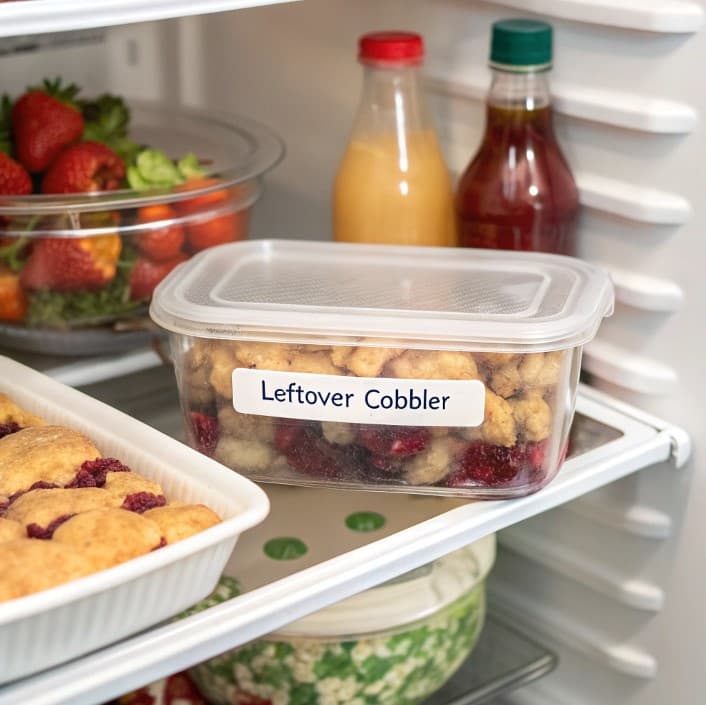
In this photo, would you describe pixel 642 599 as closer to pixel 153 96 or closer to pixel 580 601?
pixel 580 601

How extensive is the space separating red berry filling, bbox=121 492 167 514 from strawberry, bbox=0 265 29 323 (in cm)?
34

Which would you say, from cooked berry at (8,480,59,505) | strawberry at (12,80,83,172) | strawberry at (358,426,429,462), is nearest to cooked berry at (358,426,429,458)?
strawberry at (358,426,429,462)

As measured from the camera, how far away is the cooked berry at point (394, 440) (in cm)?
80

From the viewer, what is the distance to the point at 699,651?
1.03 m

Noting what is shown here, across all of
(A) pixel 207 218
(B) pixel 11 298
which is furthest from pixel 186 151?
(B) pixel 11 298

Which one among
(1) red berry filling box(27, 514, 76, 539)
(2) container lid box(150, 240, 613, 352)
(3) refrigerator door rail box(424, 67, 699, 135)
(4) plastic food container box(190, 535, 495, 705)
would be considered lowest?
(4) plastic food container box(190, 535, 495, 705)

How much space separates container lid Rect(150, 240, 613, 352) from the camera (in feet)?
2.60

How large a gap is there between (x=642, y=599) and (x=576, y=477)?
0.80 ft

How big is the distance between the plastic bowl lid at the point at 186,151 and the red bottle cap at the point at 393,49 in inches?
5.9

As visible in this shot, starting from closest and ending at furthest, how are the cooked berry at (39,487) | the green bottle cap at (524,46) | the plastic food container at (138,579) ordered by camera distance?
the plastic food container at (138,579) < the cooked berry at (39,487) < the green bottle cap at (524,46)

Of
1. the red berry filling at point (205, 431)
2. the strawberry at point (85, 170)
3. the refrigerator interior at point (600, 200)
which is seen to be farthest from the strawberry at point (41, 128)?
the red berry filling at point (205, 431)

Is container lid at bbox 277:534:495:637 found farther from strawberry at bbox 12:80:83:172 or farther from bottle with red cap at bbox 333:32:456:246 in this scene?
strawberry at bbox 12:80:83:172

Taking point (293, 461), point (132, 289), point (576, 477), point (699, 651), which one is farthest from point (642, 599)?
point (132, 289)

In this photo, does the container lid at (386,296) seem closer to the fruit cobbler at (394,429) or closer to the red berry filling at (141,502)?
the fruit cobbler at (394,429)
